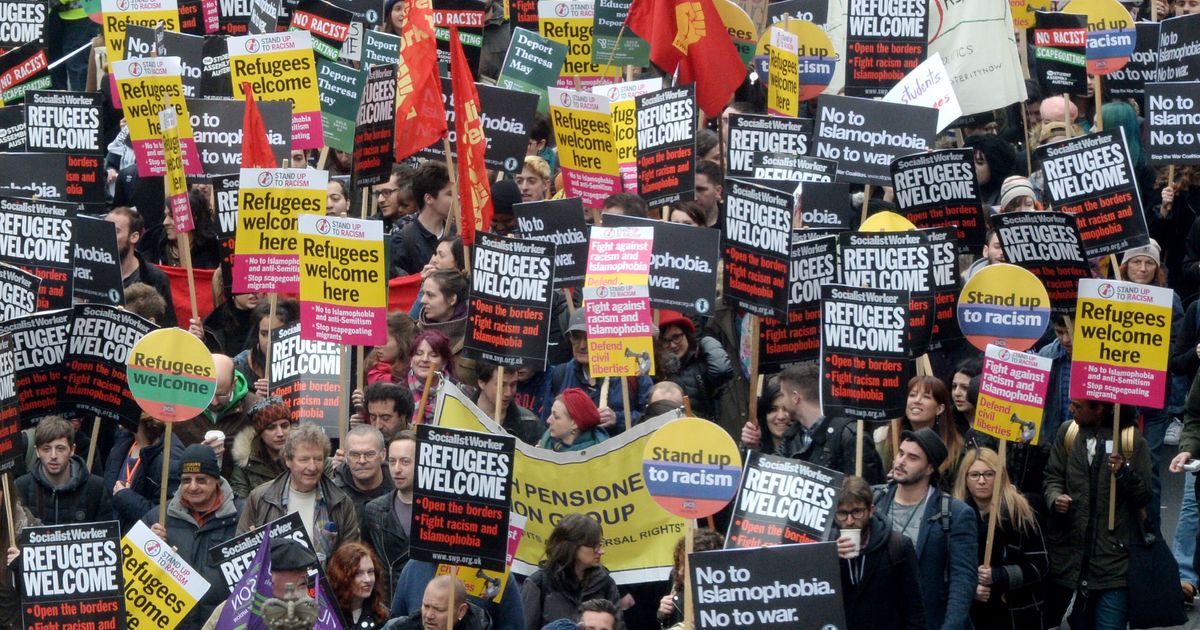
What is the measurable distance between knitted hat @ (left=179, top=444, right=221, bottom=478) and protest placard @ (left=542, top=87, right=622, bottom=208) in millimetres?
4220

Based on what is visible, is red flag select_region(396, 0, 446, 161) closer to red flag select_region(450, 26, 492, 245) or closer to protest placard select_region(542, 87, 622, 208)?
red flag select_region(450, 26, 492, 245)

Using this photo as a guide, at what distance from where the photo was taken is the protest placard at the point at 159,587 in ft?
37.1

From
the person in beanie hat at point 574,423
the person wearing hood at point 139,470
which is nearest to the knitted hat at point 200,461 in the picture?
the person wearing hood at point 139,470

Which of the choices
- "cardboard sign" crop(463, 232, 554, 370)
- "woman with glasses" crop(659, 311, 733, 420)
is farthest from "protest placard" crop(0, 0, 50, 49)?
"woman with glasses" crop(659, 311, 733, 420)

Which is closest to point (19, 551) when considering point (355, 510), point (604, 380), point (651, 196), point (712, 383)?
point (355, 510)

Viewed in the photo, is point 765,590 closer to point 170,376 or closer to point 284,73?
point 170,376

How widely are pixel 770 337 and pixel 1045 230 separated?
192 centimetres

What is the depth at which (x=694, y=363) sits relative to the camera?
46.4 feet

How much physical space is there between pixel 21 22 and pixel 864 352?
945cm

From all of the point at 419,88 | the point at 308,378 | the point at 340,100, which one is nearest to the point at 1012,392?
the point at 308,378

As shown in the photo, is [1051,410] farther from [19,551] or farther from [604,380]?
Result: [19,551]

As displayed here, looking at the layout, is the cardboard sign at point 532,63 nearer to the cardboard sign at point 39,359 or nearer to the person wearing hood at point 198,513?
the cardboard sign at point 39,359

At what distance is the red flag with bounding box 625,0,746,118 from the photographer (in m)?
17.1

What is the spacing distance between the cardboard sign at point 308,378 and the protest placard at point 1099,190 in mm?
4736
